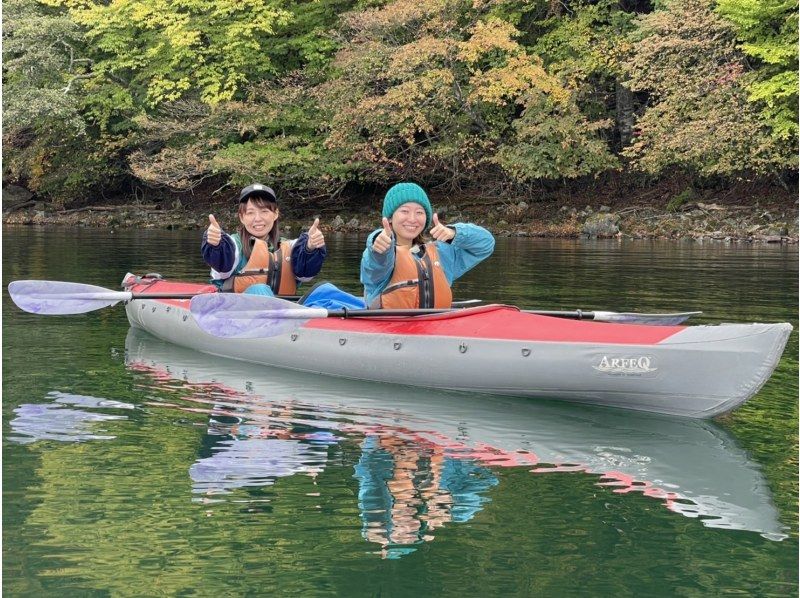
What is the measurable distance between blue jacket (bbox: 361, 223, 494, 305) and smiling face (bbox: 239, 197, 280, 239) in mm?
1128

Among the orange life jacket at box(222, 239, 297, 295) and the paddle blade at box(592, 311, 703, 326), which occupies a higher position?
the orange life jacket at box(222, 239, 297, 295)

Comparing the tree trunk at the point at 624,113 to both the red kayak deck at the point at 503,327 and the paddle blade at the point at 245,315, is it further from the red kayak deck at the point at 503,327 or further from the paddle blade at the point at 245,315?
the paddle blade at the point at 245,315

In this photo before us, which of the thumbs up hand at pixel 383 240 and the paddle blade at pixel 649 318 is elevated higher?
the thumbs up hand at pixel 383 240

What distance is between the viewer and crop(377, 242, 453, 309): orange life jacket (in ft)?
21.9

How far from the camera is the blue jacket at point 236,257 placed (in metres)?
7.58

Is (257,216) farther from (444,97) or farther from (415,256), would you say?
(444,97)

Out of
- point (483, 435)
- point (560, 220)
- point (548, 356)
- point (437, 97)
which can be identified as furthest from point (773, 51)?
point (483, 435)

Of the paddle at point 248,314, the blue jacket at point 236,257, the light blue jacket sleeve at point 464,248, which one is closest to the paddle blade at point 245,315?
the paddle at point 248,314

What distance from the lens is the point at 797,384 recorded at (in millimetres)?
6531

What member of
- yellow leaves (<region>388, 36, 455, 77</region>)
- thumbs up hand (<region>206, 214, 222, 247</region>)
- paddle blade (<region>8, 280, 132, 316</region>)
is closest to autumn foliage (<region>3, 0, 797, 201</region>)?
yellow leaves (<region>388, 36, 455, 77</region>)

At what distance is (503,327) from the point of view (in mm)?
6230

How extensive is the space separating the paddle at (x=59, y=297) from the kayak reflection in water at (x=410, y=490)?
2.59 metres

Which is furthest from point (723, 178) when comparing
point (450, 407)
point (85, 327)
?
point (450, 407)

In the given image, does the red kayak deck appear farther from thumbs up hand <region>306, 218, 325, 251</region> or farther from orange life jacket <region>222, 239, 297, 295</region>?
orange life jacket <region>222, 239, 297, 295</region>
